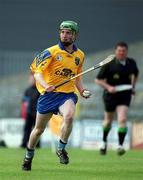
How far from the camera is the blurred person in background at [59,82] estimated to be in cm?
1247

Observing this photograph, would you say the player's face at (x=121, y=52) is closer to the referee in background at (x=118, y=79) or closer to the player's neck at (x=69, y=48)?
the referee in background at (x=118, y=79)

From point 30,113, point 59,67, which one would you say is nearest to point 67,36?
point 59,67

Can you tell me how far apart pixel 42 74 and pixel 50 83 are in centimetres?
21

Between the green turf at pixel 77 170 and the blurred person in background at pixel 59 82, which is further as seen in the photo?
the blurred person in background at pixel 59 82

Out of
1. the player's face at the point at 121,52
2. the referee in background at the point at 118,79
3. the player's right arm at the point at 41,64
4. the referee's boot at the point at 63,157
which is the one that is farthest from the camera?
the referee in background at the point at 118,79

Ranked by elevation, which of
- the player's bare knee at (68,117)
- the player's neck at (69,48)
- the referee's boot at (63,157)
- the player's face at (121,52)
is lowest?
the player's face at (121,52)

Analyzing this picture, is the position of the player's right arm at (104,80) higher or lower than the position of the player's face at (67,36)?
lower

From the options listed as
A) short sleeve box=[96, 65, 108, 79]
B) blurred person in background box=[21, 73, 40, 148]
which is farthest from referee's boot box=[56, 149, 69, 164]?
blurred person in background box=[21, 73, 40, 148]

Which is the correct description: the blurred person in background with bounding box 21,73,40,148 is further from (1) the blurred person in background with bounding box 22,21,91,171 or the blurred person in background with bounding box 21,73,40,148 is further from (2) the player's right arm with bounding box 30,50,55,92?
(2) the player's right arm with bounding box 30,50,55,92

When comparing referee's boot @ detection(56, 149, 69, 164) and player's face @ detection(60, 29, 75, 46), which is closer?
player's face @ detection(60, 29, 75, 46)

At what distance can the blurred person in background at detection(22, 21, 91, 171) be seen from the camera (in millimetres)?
12469

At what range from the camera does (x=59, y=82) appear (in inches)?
498

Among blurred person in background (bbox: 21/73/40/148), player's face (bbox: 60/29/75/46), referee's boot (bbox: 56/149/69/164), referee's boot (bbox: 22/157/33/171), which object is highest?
player's face (bbox: 60/29/75/46)

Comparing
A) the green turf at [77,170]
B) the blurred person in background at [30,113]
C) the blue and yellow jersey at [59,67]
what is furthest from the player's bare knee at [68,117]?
the blurred person in background at [30,113]
